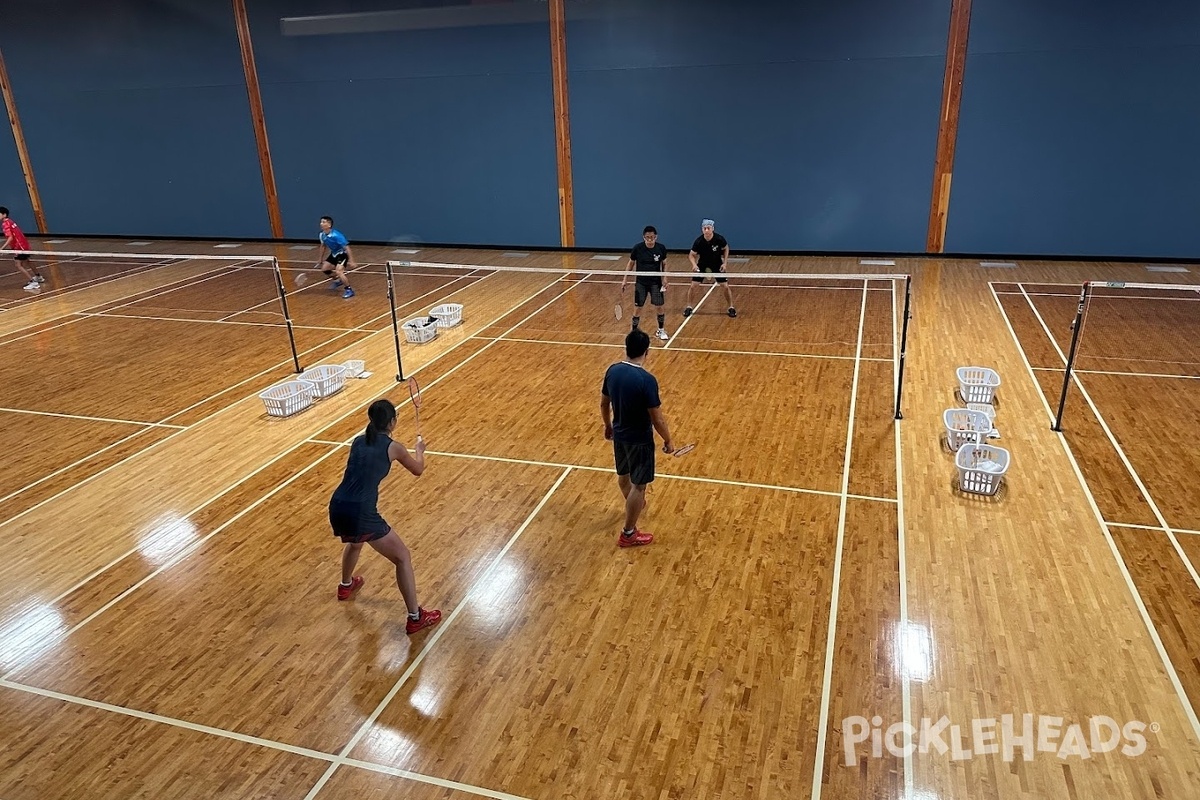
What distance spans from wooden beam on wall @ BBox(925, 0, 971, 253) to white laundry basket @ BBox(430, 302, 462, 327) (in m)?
9.76

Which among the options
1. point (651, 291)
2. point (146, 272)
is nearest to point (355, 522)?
point (651, 291)

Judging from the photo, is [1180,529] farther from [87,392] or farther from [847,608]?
[87,392]

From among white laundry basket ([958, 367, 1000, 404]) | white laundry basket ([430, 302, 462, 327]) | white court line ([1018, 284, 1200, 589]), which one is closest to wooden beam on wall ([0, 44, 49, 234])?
white laundry basket ([430, 302, 462, 327])

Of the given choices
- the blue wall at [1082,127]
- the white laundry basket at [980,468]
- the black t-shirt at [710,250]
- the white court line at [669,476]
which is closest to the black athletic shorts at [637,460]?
the white court line at [669,476]

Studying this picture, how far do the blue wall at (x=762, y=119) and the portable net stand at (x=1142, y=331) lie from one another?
4.29m

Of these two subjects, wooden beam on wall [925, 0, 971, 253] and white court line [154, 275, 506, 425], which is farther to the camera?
wooden beam on wall [925, 0, 971, 253]

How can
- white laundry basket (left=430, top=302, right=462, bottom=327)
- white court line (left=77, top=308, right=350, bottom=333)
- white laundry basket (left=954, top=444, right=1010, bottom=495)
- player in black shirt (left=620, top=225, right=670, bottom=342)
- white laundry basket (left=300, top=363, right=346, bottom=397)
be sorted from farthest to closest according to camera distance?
white court line (left=77, top=308, right=350, bottom=333), white laundry basket (left=430, top=302, right=462, bottom=327), player in black shirt (left=620, top=225, right=670, bottom=342), white laundry basket (left=300, top=363, right=346, bottom=397), white laundry basket (left=954, top=444, right=1010, bottom=495)

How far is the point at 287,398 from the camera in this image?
912 cm

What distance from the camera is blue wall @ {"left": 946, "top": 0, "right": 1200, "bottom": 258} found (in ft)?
45.8

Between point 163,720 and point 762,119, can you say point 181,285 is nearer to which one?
point 762,119

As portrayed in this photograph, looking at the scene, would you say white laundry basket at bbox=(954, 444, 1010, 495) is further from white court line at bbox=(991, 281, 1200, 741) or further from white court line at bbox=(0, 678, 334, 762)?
white court line at bbox=(0, 678, 334, 762)

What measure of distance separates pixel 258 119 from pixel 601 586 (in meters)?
18.1

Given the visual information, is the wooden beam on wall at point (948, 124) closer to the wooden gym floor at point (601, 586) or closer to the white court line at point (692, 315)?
the white court line at point (692, 315)

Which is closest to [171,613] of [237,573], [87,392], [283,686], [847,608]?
[237,573]
